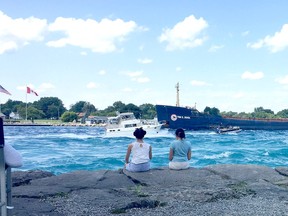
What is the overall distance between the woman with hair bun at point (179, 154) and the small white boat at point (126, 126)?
30.2 meters

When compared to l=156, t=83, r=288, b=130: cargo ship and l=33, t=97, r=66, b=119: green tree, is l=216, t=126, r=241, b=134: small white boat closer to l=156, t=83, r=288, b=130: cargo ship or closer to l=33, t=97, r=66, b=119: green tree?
l=156, t=83, r=288, b=130: cargo ship

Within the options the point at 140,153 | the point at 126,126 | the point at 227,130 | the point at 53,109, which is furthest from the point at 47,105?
→ the point at 140,153

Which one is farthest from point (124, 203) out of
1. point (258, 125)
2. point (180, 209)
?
point (258, 125)

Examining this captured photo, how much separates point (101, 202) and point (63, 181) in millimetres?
1456

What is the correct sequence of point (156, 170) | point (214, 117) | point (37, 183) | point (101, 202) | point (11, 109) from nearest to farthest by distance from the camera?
1. point (101, 202)
2. point (37, 183)
3. point (156, 170)
4. point (214, 117)
5. point (11, 109)

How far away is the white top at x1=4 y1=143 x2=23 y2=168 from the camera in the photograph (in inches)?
120

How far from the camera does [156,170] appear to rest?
7074mm

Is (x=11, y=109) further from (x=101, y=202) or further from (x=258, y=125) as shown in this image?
(x=101, y=202)

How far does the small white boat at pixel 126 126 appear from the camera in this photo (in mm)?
38688

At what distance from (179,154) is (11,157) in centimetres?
453

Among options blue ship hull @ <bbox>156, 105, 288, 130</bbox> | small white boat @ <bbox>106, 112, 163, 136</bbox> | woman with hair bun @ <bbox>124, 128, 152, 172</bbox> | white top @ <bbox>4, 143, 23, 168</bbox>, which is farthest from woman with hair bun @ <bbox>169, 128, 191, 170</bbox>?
blue ship hull @ <bbox>156, 105, 288, 130</bbox>

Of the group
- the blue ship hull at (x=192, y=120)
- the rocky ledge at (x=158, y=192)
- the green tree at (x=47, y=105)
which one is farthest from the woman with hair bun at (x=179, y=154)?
the green tree at (x=47, y=105)

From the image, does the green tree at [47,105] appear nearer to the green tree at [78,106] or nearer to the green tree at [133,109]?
the green tree at [78,106]

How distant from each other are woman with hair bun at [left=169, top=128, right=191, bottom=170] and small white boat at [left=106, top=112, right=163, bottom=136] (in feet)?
99.0
